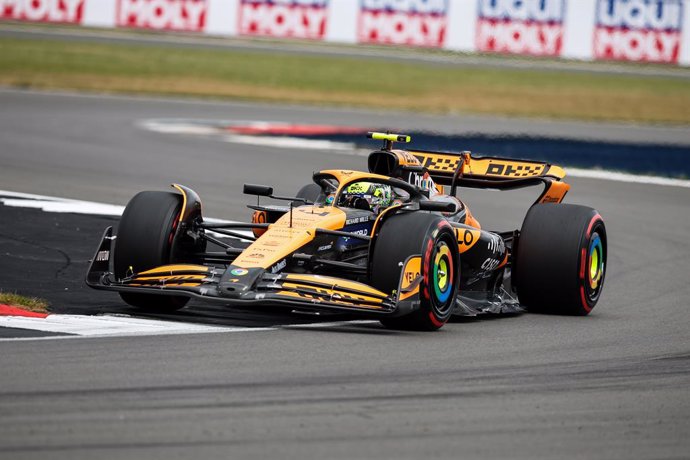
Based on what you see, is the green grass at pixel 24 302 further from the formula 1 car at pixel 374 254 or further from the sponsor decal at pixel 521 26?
the sponsor decal at pixel 521 26

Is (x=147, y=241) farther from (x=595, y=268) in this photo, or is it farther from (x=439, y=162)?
(x=595, y=268)

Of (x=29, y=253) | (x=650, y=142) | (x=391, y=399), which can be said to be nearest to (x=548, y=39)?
(x=650, y=142)

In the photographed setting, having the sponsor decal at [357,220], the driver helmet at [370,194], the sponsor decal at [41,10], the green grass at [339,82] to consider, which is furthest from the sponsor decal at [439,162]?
the sponsor decal at [41,10]

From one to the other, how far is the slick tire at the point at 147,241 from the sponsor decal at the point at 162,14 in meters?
25.2

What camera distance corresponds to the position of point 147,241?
9727 millimetres

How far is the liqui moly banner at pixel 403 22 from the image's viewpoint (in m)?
34.0

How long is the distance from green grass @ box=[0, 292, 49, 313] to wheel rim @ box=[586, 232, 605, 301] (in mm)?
4223

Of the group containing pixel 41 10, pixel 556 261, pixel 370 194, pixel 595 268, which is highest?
pixel 41 10

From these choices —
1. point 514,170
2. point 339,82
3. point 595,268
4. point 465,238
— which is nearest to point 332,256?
point 465,238

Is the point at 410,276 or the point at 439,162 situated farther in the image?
the point at 439,162

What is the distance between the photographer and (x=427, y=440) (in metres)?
6.54

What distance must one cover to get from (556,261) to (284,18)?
81.3ft

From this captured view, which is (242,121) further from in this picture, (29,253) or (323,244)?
(323,244)

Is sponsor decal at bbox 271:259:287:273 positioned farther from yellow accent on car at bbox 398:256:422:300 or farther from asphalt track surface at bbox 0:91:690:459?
yellow accent on car at bbox 398:256:422:300
